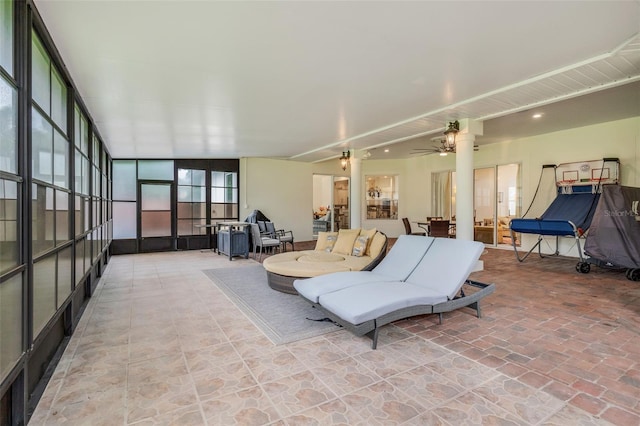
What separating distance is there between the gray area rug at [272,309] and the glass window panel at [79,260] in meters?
1.80

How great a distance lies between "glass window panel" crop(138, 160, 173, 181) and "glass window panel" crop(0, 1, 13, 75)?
26.8 ft

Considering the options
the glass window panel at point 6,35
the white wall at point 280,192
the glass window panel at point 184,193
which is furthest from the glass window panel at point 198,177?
the glass window panel at point 6,35

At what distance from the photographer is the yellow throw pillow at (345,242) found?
18.2 ft

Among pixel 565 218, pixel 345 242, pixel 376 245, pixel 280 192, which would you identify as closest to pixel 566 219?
pixel 565 218

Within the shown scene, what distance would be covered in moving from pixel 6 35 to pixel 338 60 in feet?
8.39

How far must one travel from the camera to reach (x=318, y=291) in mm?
3463

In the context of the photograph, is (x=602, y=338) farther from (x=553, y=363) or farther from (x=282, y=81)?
(x=282, y=81)

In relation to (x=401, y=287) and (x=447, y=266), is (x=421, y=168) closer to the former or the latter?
(x=447, y=266)

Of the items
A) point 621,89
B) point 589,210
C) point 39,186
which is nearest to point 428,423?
point 39,186

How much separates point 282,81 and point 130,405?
3.47 meters

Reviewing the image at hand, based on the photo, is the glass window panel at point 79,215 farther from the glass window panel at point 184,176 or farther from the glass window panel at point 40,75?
the glass window panel at point 184,176

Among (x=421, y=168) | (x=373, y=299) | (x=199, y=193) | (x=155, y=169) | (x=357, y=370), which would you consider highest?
(x=421, y=168)

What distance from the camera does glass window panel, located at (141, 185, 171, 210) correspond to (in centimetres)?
939

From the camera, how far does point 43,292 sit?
2475 mm
